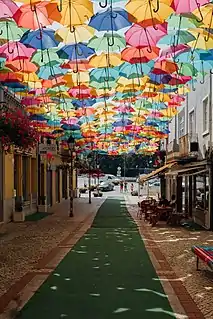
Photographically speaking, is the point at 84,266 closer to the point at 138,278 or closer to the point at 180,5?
the point at 138,278

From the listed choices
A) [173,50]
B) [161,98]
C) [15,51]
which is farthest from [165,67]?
[161,98]

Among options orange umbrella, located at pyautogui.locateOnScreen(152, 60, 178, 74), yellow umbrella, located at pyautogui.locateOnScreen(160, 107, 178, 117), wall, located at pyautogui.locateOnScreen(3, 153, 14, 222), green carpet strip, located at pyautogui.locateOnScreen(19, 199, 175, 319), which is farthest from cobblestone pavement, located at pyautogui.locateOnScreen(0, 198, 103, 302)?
yellow umbrella, located at pyautogui.locateOnScreen(160, 107, 178, 117)

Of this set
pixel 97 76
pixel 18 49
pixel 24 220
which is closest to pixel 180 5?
pixel 18 49

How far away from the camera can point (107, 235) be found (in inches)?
603

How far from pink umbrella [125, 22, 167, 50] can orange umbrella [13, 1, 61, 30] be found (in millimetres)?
1761

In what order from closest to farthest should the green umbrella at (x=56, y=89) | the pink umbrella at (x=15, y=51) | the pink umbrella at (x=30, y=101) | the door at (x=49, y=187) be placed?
the pink umbrella at (x=15, y=51)
the green umbrella at (x=56, y=89)
the pink umbrella at (x=30, y=101)
the door at (x=49, y=187)

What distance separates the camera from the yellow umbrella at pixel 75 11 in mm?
8586

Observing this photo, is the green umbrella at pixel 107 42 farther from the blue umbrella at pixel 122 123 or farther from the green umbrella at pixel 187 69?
the blue umbrella at pixel 122 123

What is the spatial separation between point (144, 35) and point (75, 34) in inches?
56.6

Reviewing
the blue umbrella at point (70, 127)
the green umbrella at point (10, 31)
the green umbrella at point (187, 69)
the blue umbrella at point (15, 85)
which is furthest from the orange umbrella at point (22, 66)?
the blue umbrella at point (70, 127)

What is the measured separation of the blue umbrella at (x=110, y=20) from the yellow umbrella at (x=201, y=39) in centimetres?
164

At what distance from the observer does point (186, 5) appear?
834cm

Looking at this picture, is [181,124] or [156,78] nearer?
[156,78]

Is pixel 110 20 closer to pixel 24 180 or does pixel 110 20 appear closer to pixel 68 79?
pixel 68 79
